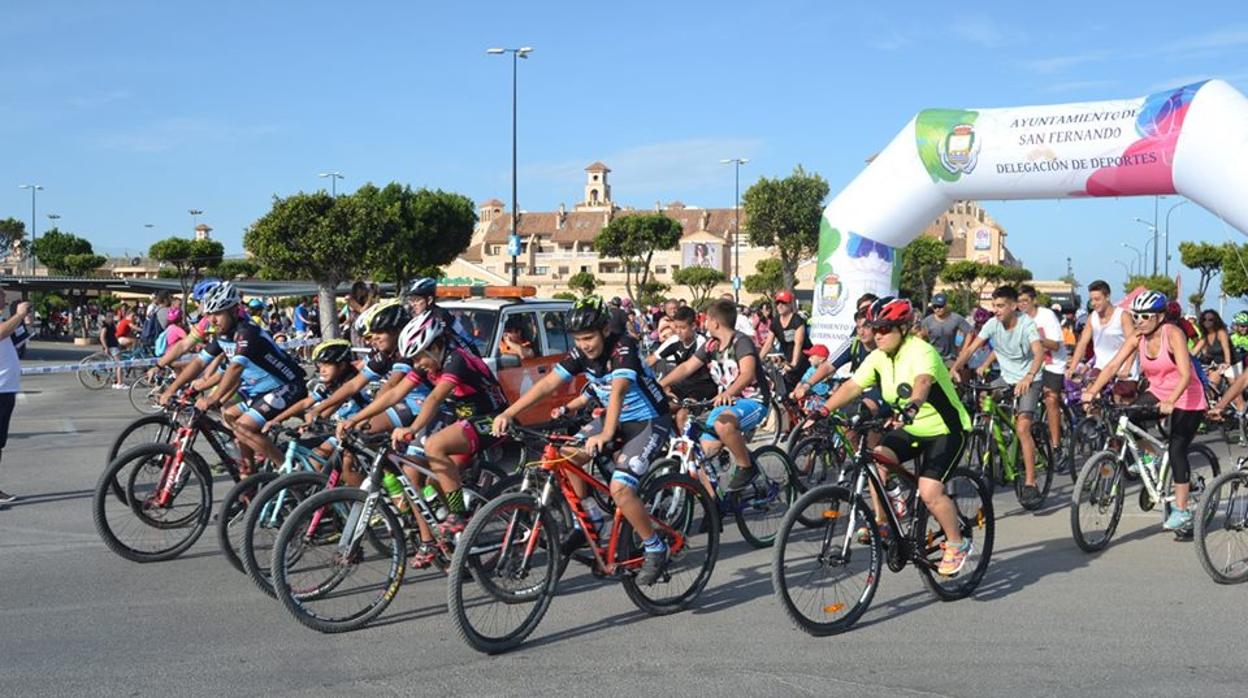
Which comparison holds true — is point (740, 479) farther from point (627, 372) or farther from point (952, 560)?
point (627, 372)

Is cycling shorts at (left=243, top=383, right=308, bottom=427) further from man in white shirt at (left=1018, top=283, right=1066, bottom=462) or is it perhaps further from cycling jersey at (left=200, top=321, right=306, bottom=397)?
man in white shirt at (left=1018, top=283, right=1066, bottom=462)

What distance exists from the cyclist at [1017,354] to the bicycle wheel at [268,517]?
598cm

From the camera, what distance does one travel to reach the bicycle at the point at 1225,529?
22.8 feet

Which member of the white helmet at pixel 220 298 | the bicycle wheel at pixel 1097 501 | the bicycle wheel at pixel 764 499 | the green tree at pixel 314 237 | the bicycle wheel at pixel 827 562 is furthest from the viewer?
the green tree at pixel 314 237

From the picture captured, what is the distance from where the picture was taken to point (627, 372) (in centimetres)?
629

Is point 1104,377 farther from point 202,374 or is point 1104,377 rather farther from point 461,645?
point 202,374

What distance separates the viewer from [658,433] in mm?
6445

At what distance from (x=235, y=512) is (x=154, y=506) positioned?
0.95 metres

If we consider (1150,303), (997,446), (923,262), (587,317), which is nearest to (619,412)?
(587,317)

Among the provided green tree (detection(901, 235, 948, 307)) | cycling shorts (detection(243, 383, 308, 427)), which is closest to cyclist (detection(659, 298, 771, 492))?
cycling shorts (detection(243, 383, 308, 427))

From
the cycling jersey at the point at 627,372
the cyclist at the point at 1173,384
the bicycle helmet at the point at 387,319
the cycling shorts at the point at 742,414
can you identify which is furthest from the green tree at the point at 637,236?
the cycling jersey at the point at 627,372

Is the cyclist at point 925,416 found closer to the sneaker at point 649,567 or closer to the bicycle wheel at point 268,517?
the sneaker at point 649,567

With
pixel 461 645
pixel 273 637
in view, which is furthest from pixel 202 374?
pixel 461 645

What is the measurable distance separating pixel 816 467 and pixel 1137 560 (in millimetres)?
2318
